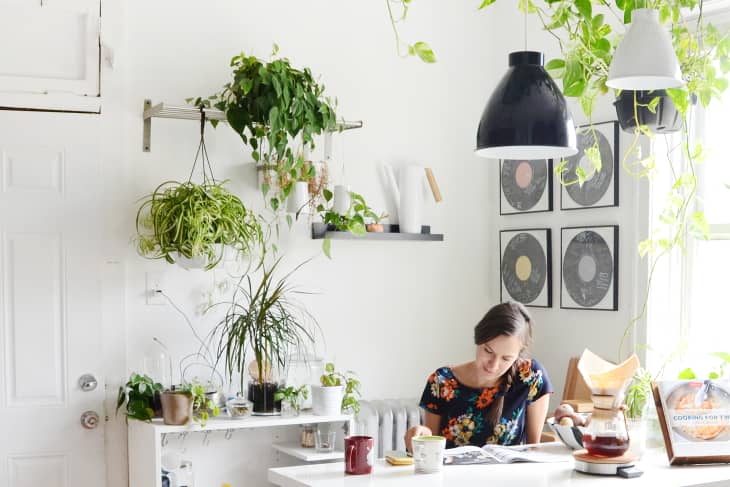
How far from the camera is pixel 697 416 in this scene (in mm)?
2797

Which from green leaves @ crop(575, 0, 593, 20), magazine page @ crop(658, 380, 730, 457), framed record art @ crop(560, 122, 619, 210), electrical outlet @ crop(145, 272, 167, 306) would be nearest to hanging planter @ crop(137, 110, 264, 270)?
electrical outlet @ crop(145, 272, 167, 306)

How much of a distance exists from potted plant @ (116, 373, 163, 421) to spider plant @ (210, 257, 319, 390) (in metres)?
0.30

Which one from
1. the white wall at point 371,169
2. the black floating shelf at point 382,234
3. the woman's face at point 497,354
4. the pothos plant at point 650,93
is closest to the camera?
the pothos plant at point 650,93

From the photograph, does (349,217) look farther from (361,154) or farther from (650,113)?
(650,113)

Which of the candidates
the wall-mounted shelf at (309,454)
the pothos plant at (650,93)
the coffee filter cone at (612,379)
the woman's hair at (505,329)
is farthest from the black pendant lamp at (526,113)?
the wall-mounted shelf at (309,454)

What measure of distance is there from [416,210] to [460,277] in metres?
0.54

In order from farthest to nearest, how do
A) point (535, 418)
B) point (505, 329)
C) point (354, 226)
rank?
point (354, 226) → point (535, 418) → point (505, 329)

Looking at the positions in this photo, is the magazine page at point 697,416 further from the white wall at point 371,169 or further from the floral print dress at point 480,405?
the white wall at point 371,169

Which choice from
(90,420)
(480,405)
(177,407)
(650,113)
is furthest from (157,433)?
(650,113)

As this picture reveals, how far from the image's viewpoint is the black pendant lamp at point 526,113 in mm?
2408

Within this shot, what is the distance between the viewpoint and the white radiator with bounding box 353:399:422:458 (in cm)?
407

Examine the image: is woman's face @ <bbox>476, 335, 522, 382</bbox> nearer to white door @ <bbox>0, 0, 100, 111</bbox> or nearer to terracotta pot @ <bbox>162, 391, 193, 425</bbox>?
terracotta pot @ <bbox>162, 391, 193, 425</bbox>

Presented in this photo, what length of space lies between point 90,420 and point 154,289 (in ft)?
1.90

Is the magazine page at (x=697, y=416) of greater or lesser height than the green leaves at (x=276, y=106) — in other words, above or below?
below
